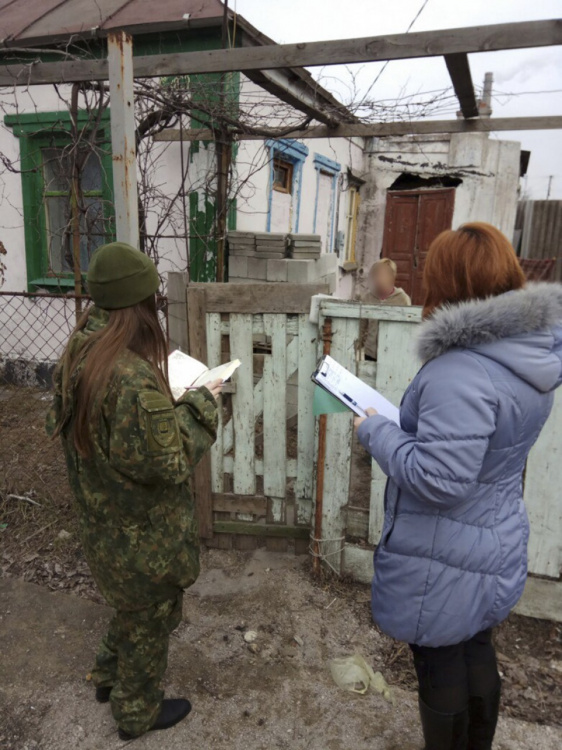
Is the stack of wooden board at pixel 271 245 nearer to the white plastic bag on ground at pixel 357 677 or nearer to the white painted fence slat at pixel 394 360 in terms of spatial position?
the white painted fence slat at pixel 394 360

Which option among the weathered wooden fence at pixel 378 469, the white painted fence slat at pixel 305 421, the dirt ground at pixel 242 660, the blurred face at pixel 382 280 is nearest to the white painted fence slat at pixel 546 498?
the weathered wooden fence at pixel 378 469

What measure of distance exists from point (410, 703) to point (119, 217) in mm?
2359

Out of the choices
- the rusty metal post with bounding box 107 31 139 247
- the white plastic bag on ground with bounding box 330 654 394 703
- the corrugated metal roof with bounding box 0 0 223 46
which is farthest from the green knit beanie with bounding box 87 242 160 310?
the corrugated metal roof with bounding box 0 0 223 46

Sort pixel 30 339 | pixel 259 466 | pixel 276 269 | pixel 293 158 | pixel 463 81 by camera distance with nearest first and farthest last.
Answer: pixel 259 466 < pixel 463 81 < pixel 276 269 < pixel 30 339 < pixel 293 158

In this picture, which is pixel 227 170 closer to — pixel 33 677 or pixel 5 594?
pixel 5 594

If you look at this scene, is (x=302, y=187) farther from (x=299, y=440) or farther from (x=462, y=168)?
(x=299, y=440)

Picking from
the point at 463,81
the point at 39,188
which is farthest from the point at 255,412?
the point at 39,188

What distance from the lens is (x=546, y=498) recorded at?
2.47 metres

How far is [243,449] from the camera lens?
299cm

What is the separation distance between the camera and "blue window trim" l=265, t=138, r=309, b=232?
670 centimetres

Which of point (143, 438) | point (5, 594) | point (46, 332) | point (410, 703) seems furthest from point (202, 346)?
point (46, 332)

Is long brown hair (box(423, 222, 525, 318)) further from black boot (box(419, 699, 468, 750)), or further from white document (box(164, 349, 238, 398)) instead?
black boot (box(419, 699, 468, 750))

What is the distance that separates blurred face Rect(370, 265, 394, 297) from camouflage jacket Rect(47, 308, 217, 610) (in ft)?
10.8

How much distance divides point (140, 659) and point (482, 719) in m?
1.11
